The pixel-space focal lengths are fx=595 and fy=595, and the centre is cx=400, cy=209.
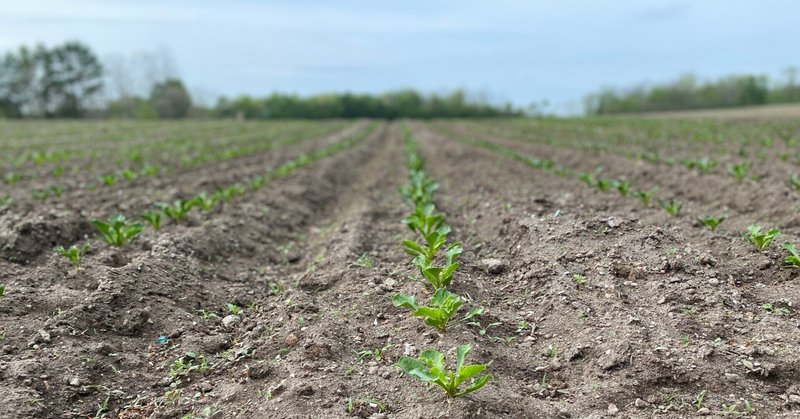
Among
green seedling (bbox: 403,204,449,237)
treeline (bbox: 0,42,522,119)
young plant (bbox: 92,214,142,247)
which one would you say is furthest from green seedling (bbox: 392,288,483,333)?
treeline (bbox: 0,42,522,119)

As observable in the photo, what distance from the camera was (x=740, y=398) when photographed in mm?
3348

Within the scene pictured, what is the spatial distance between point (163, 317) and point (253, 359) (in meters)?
1.06

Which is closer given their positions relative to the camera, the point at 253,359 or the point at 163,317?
the point at 253,359

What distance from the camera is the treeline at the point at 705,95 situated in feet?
252

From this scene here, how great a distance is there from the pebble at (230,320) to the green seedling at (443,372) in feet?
6.52

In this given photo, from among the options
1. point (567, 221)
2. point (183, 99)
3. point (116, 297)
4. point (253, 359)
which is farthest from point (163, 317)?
point (183, 99)

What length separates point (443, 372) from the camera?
10.8 ft

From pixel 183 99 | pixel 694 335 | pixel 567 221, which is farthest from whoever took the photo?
pixel 183 99

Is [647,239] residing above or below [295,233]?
above

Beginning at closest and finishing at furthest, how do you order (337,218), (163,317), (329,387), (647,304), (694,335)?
1. (329,387)
2. (694,335)
3. (647,304)
4. (163,317)
5. (337,218)

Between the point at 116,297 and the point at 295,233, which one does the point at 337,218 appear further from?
the point at 116,297

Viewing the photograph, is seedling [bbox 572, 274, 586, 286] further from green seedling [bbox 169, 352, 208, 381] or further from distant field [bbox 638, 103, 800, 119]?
distant field [bbox 638, 103, 800, 119]

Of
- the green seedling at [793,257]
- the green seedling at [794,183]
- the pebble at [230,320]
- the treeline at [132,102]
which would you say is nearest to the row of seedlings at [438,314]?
the pebble at [230,320]

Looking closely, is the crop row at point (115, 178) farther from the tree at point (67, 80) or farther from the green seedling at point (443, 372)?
the tree at point (67, 80)
